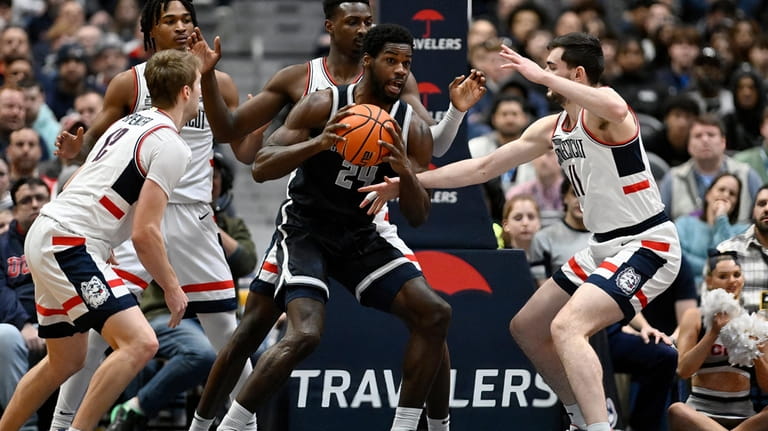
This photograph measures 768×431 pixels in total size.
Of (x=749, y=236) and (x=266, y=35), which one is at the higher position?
(x=266, y=35)

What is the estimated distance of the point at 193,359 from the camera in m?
8.23

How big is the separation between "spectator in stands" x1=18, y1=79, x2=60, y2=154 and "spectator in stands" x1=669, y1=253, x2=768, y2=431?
20.0 ft

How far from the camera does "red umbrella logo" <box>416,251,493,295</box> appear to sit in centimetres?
807

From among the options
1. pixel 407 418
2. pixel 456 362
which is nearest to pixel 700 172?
pixel 456 362

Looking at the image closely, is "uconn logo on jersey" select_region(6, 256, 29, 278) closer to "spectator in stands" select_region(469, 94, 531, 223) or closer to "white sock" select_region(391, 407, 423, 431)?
"white sock" select_region(391, 407, 423, 431)

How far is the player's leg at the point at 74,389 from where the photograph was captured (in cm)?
718

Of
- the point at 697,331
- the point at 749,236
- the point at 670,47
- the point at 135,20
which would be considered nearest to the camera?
the point at 697,331

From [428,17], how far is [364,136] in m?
1.97

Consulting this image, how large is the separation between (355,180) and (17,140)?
464 centimetres

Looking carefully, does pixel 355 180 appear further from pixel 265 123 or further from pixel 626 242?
pixel 626 242

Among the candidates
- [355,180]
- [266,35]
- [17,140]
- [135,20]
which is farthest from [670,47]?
[355,180]

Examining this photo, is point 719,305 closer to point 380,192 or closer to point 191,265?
point 380,192

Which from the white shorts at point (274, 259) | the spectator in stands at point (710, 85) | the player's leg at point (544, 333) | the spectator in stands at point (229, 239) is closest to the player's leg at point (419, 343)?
the white shorts at point (274, 259)

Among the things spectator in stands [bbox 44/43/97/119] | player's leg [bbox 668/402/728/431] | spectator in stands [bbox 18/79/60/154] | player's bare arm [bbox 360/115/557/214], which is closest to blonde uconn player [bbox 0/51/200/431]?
player's bare arm [bbox 360/115/557/214]
